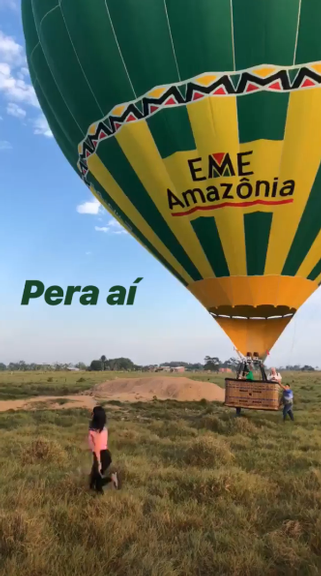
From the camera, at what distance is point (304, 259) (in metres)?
10.6

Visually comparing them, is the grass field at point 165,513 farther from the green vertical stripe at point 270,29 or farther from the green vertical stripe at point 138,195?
the green vertical stripe at point 270,29

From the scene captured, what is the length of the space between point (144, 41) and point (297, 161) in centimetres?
399

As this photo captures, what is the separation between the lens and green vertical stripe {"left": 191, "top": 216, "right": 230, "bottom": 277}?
1002 cm

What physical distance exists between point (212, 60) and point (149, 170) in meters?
2.57

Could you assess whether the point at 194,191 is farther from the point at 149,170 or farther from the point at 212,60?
the point at 212,60

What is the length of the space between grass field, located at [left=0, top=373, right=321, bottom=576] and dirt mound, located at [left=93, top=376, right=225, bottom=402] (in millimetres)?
22354

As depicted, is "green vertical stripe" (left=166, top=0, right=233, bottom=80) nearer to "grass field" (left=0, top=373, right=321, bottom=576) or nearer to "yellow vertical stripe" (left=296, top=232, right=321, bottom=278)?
"yellow vertical stripe" (left=296, top=232, right=321, bottom=278)

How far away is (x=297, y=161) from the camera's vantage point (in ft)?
30.0

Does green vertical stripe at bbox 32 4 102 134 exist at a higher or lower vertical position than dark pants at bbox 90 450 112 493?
higher

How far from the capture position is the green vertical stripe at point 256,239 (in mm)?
9664

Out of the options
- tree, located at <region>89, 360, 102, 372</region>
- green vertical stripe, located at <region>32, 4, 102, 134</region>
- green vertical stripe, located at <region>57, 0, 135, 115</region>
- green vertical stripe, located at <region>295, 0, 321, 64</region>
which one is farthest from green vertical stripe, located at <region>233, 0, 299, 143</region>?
tree, located at <region>89, 360, 102, 372</region>

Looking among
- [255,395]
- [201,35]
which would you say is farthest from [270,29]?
[255,395]

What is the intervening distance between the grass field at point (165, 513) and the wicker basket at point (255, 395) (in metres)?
1.19

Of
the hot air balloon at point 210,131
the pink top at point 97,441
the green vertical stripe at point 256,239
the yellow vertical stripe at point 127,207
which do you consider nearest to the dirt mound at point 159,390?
the yellow vertical stripe at point 127,207
